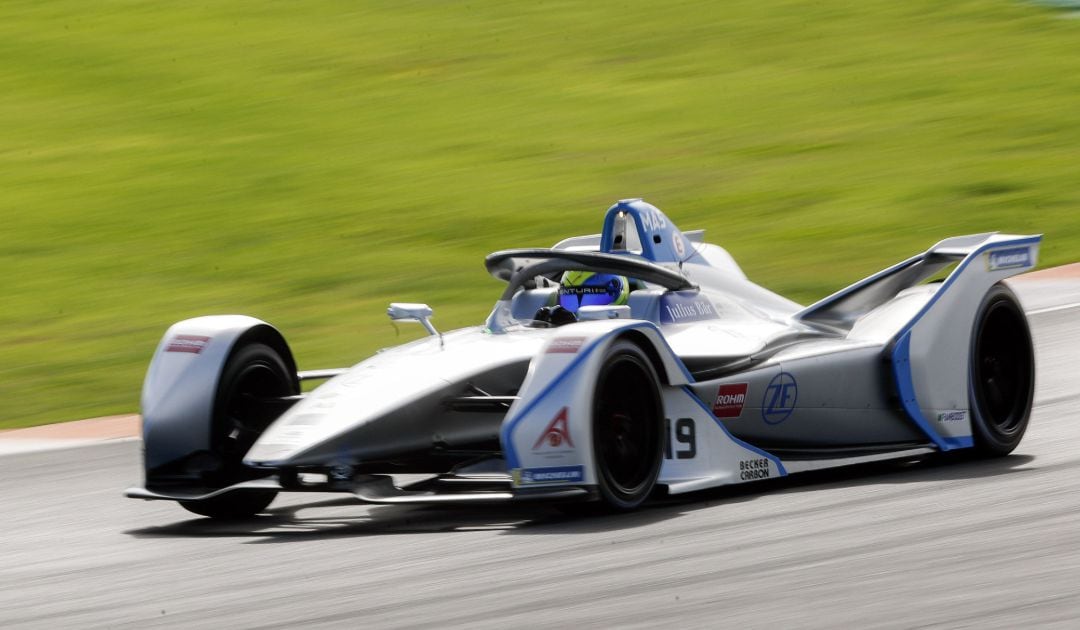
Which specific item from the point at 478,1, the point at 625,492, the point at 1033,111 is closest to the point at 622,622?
the point at 625,492

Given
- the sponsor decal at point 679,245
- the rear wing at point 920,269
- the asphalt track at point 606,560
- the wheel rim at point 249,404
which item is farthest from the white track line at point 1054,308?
the wheel rim at point 249,404

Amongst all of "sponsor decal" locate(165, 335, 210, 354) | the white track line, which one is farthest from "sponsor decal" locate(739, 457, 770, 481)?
the white track line

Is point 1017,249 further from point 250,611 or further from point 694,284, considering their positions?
point 250,611

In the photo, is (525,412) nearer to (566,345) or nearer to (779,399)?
(566,345)

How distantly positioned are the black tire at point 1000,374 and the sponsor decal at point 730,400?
141 centimetres

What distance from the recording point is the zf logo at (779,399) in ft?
27.4

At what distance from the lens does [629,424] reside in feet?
25.0

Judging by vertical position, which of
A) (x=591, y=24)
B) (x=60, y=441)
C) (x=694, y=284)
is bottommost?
(x=60, y=441)

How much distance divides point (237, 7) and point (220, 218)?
12.5 meters

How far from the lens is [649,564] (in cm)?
650

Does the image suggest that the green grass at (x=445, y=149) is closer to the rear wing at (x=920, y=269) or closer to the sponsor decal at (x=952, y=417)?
the rear wing at (x=920, y=269)

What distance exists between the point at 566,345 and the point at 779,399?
5.01 ft

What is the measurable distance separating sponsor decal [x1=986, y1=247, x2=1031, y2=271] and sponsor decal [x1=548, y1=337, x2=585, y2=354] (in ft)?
9.43

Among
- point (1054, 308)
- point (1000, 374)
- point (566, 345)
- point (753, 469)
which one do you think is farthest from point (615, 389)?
point (1054, 308)
